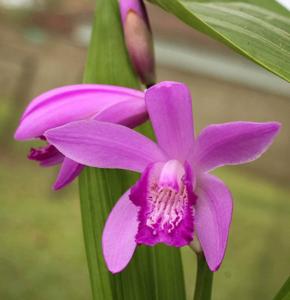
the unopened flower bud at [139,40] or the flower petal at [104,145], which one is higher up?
the unopened flower bud at [139,40]

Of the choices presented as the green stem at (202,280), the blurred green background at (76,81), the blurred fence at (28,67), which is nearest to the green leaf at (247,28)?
the green stem at (202,280)

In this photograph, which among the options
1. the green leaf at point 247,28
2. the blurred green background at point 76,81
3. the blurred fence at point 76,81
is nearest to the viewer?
the green leaf at point 247,28

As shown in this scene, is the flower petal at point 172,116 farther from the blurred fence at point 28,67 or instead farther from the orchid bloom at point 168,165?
the blurred fence at point 28,67

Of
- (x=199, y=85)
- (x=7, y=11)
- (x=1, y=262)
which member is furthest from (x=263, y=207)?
(x=7, y=11)

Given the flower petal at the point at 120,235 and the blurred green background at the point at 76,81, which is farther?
the blurred green background at the point at 76,81

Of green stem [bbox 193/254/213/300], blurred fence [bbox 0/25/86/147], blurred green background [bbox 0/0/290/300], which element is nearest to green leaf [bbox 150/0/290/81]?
green stem [bbox 193/254/213/300]

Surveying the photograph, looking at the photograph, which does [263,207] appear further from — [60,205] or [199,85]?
[60,205]

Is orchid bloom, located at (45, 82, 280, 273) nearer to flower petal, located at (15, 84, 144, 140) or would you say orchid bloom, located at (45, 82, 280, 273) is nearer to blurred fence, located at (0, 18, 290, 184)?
flower petal, located at (15, 84, 144, 140)
